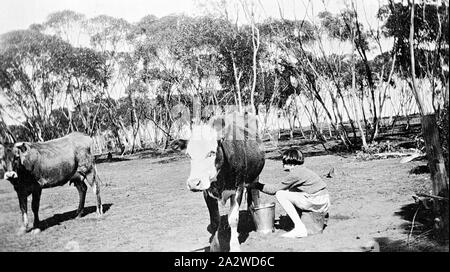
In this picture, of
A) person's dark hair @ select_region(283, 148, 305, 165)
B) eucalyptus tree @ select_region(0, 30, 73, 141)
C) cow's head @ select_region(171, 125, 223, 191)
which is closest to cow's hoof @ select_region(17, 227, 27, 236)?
cow's head @ select_region(171, 125, 223, 191)

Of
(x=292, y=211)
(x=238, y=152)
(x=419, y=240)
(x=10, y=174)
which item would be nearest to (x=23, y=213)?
(x=10, y=174)

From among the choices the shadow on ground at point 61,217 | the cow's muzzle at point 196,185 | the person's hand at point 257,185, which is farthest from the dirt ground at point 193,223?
the cow's muzzle at point 196,185

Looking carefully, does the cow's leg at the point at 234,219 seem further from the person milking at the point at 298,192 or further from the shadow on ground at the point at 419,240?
the shadow on ground at the point at 419,240

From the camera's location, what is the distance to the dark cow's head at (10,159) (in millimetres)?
5891

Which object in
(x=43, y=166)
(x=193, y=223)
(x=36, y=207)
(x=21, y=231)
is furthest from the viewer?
(x=43, y=166)

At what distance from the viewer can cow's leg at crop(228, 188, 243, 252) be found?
16.5ft

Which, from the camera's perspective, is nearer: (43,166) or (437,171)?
(437,171)

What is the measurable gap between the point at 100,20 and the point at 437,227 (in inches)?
1055

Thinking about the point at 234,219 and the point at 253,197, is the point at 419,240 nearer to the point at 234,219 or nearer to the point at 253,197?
the point at 234,219

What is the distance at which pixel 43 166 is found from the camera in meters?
7.03

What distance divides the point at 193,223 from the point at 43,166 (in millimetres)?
3149

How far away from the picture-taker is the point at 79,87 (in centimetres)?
2875

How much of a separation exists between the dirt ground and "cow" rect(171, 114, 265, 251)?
629 mm

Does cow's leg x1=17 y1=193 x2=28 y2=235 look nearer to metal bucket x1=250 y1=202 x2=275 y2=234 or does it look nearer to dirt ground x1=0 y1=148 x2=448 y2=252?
dirt ground x1=0 y1=148 x2=448 y2=252
